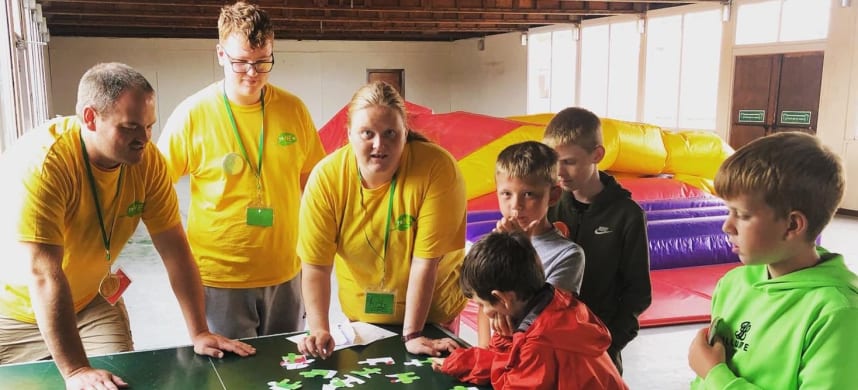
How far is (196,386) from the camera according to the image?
1981 millimetres

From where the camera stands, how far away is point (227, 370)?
2107 mm

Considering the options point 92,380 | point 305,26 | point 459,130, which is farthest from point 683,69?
point 92,380

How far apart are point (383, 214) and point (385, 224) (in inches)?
1.4

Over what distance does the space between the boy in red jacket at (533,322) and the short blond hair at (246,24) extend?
1338mm

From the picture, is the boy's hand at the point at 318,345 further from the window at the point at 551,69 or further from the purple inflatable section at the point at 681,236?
the window at the point at 551,69

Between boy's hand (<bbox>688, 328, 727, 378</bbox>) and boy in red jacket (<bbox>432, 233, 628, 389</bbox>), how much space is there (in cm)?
26

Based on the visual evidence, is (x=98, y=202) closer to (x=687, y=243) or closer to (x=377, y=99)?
(x=377, y=99)

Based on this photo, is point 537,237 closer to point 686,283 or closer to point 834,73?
point 686,283

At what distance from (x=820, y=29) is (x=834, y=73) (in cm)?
84

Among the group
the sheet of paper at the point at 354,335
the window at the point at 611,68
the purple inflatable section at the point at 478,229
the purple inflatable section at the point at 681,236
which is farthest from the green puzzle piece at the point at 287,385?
the window at the point at 611,68

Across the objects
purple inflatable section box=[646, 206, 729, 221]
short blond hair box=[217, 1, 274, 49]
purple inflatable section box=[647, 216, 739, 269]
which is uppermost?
short blond hair box=[217, 1, 274, 49]

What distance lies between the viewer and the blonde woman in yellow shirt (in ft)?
7.35

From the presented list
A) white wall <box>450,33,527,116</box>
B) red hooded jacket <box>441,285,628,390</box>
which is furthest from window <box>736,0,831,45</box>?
red hooded jacket <box>441,285,628,390</box>

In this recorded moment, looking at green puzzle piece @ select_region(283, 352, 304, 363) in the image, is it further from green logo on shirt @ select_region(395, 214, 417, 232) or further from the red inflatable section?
the red inflatable section
